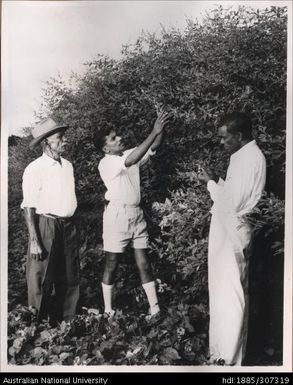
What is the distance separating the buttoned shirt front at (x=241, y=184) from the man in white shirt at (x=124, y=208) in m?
0.57

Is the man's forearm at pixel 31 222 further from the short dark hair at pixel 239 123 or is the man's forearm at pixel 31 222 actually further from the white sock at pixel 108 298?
the short dark hair at pixel 239 123

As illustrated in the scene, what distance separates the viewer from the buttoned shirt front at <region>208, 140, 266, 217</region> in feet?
15.2

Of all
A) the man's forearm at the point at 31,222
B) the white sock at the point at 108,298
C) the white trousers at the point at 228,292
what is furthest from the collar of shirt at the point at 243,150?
the man's forearm at the point at 31,222

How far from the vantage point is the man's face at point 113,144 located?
4.75 m

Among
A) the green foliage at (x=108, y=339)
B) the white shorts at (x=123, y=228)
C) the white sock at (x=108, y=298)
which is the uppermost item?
the white shorts at (x=123, y=228)

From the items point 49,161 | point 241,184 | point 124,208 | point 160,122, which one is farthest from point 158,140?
point 49,161

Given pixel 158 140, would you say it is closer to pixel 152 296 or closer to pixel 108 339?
pixel 152 296

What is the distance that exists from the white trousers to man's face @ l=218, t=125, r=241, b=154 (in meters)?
0.54

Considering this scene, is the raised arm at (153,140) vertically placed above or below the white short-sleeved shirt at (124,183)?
above

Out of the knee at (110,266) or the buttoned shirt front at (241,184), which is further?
the knee at (110,266)

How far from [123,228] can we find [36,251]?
27.6 inches

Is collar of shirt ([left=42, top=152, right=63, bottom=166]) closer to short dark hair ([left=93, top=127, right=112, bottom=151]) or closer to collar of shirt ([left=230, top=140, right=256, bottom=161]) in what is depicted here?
short dark hair ([left=93, top=127, right=112, bottom=151])

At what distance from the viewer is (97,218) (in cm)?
477

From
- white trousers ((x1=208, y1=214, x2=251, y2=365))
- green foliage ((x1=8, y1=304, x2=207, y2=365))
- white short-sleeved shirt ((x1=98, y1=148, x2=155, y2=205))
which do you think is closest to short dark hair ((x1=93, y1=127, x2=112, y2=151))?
white short-sleeved shirt ((x1=98, y1=148, x2=155, y2=205))
